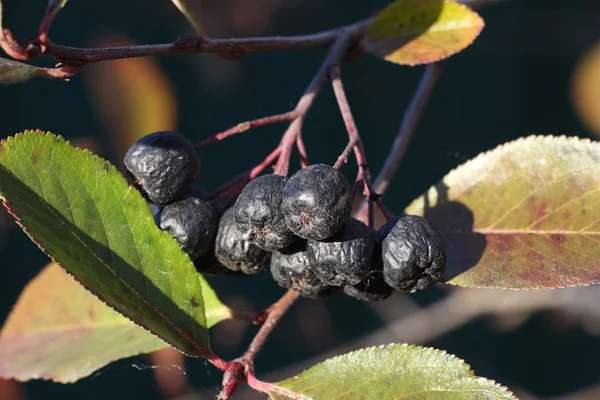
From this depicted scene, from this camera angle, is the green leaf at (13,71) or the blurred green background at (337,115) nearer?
the green leaf at (13,71)

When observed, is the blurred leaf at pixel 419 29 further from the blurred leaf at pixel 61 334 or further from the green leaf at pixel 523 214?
the blurred leaf at pixel 61 334

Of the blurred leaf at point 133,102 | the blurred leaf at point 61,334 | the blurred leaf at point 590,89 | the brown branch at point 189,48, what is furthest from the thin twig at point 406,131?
the blurred leaf at point 590,89

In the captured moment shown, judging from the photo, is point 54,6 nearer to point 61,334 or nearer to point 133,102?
point 61,334

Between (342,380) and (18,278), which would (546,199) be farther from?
(18,278)

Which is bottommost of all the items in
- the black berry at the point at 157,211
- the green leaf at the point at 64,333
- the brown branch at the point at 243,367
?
the brown branch at the point at 243,367

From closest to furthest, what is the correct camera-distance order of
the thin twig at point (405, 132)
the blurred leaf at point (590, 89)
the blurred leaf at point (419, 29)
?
the blurred leaf at point (419, 29)
the thin twig at point (405, 132)
the blurred leaf at point (590, 89)

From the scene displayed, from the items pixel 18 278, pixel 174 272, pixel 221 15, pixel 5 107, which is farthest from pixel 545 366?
pixel 174 272

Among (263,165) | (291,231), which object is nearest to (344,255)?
(291,231)

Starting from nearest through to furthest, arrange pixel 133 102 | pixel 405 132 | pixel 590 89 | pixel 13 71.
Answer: pixel 13 71 < pixel 405 132 < pixel 133 102 < pixel 590 89
